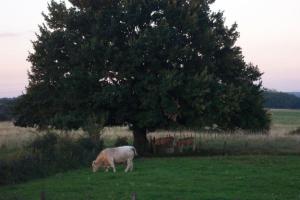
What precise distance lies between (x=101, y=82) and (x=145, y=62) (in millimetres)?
3367

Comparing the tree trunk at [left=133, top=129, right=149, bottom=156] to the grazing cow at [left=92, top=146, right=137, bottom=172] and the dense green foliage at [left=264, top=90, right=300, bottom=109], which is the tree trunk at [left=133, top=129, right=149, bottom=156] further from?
the dense green foliage at [left=264, top=90, right=300, bottom=109]

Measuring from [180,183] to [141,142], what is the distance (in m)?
19.0

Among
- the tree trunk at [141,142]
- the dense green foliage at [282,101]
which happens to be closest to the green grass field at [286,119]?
the dense green foliage at [282,101]

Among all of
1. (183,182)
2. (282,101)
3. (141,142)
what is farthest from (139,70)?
(282,101)

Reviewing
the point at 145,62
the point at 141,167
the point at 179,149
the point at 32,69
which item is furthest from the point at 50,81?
the point at 141,167

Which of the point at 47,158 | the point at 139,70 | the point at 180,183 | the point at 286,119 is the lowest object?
the point at 180,183

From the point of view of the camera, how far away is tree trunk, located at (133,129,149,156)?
4322cm

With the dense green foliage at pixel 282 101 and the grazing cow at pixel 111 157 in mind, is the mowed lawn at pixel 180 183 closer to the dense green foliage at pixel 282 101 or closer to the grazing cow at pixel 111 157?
the grazing cow at pixel 111 157

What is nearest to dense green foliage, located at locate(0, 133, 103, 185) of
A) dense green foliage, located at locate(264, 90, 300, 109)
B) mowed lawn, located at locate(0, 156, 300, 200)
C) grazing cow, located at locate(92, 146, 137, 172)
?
mowed lawn, located at locate(0, 156, 300, 200)

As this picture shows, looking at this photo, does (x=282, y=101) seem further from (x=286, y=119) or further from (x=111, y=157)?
(x=111, y=157)

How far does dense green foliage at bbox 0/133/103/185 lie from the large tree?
4812 mm

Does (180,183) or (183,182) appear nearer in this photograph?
(180,183)

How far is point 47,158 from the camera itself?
32250 mm

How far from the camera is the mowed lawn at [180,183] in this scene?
22375 millimetres
